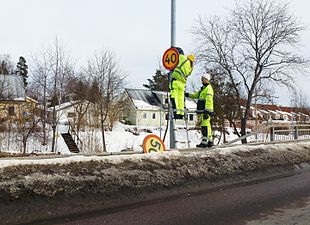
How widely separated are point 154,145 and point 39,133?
2304 cm

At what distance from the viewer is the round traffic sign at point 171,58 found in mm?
8227

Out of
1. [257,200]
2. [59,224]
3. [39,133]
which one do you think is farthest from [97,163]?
[39,133]

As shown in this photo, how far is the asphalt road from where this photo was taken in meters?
3.96

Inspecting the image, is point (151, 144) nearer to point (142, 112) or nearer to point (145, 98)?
point (142, 112)

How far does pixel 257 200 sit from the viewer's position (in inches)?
203

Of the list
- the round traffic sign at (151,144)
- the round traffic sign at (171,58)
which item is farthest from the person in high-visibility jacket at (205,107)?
the round traffic sign at (151,144)

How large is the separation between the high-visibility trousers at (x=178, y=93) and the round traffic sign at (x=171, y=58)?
0.46 metres

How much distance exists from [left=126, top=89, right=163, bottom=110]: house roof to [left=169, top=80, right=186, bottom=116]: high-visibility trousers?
49.6 m

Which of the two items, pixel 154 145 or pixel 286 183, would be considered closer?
pixel 286 183

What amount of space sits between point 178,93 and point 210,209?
4193mm

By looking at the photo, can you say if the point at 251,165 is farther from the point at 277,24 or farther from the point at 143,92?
the point at 143,92

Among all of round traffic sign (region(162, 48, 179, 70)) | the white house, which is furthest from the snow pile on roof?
round traffic sign (region(162, 48, 179, 70))

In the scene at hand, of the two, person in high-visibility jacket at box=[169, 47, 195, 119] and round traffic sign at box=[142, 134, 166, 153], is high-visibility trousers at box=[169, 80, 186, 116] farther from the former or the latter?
round traffic sign at box=[142, 134, 166, 153]

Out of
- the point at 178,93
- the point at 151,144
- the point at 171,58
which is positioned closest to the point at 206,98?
the point at 178,93
